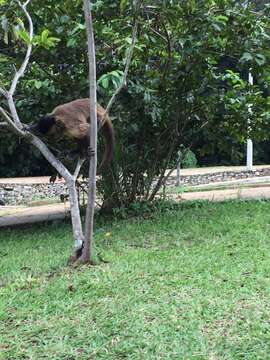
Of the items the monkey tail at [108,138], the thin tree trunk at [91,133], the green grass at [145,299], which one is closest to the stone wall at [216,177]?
the monkey tail at [108,138]

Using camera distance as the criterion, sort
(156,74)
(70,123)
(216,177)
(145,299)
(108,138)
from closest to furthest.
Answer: (145,299) → (70,123) → (108,138) → (156,74) → (216,177)

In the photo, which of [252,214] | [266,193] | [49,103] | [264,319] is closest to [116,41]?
[49,103]

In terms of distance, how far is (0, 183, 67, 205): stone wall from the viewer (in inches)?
481

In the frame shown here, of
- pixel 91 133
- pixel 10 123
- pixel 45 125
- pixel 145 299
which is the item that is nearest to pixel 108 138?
pixel 45 125

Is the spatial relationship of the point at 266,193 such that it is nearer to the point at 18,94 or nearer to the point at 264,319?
the point at 18,94

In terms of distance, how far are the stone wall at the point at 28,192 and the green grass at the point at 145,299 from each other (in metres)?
6.43

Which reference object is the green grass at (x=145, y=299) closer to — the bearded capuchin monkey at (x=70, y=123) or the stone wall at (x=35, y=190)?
the bearded capuchin monkey at (x=70, y=123)

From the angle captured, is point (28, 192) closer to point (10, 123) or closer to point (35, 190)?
point (35, 190)

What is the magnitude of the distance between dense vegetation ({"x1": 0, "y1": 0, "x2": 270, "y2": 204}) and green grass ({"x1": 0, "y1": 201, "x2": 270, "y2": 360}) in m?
1.60

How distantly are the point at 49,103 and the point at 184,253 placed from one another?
305 cm

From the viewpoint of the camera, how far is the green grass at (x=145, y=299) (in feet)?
9.68

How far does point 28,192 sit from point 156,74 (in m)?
6.63

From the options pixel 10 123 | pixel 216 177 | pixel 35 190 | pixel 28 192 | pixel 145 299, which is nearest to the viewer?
pixel 145 299

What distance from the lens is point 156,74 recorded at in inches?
272
